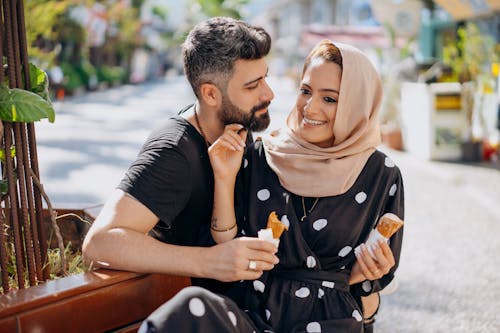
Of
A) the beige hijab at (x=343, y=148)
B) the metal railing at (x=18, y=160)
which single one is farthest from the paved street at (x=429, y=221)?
the beige hijab at (x=343, y=148)

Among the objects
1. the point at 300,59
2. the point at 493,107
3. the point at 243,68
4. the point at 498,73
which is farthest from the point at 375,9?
the point at 300,59

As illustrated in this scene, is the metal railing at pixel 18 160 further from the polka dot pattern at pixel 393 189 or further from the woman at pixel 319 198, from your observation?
the polka dot pattern at pixel 393 189

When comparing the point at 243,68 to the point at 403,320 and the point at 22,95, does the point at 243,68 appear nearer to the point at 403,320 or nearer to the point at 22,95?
the point at 22,95

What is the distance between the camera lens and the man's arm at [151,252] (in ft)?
6.81

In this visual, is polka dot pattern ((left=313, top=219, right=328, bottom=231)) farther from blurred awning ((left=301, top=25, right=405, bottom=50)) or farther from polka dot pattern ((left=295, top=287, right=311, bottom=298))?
blurred awning ((left=301, top=25, right=405, bottom=50))

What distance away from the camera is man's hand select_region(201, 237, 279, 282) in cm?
209

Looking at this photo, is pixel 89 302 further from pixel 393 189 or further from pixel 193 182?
pixel 393 189

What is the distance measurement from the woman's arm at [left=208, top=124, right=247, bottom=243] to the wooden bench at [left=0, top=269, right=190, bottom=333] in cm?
25

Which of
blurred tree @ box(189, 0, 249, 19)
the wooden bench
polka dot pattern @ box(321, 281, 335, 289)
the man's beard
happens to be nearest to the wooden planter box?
the wooden bench

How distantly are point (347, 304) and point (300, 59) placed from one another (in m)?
49.9

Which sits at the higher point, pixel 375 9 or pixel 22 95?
pixel 375 9

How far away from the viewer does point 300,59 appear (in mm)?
51188

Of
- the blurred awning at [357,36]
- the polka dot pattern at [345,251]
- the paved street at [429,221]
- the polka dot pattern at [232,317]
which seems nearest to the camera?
the polka dot pattern at [232,317]

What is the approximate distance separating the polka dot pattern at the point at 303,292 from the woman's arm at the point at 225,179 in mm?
322
